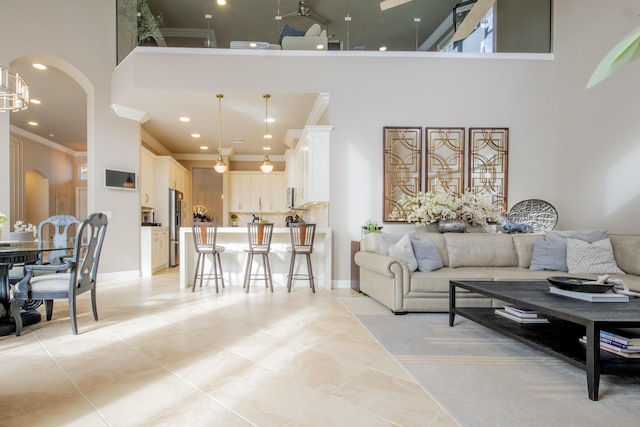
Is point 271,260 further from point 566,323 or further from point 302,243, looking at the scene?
point 566,323

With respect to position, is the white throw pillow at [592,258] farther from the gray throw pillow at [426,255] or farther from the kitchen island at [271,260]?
the kitchen island at [271,260]

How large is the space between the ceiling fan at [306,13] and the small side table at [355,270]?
447 cm

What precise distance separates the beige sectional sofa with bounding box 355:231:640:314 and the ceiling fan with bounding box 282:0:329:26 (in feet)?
15.4

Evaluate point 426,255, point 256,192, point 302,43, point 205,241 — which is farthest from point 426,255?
point 256,192

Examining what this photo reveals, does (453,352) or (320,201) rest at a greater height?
(320,201)

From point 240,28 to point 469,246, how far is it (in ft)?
19.0

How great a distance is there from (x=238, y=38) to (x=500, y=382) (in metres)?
7.02

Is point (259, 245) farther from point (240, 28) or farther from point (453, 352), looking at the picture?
point (240, 28)

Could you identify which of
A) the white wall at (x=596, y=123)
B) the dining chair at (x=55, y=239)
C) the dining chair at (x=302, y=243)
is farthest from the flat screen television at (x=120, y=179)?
the white wall at (x=596, y=123)

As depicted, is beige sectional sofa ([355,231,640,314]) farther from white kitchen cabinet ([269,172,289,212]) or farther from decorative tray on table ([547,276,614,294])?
white kitchen cabinet ([269,172,289,212])

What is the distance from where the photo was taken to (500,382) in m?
2.04

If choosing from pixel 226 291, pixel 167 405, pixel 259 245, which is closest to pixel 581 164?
pixel 259 245

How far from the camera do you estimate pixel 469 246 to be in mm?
4109

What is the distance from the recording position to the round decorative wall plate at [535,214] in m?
4.77
